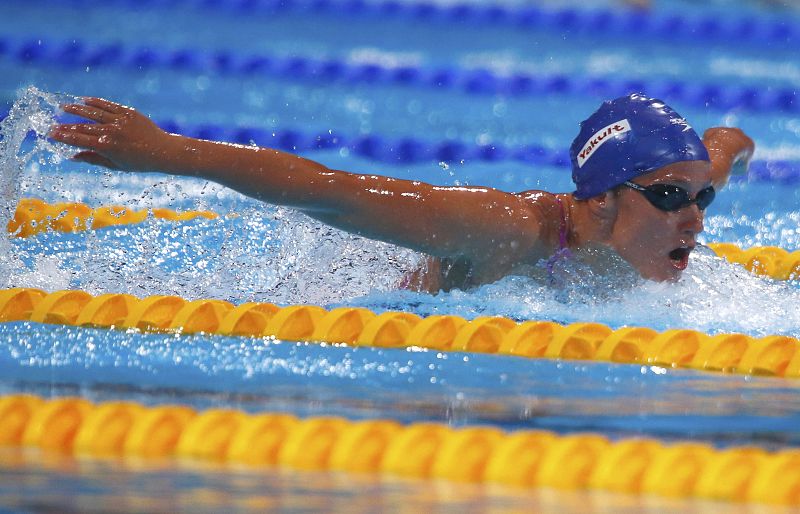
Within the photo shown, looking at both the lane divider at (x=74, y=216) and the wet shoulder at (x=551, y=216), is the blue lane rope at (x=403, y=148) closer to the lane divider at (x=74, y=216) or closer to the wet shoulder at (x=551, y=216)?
the lane divider at (x=74, y=216)

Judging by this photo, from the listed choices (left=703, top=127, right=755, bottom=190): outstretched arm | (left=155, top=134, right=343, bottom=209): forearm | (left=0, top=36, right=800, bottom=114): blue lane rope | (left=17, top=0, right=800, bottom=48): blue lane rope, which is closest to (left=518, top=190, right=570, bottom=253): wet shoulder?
(left=155, top=134, right=343, bottom=209): forearm

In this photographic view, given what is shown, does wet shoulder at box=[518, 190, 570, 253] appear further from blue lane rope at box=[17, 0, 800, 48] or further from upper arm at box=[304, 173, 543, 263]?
blue lane rope at box=[17, 0, 800, 48]

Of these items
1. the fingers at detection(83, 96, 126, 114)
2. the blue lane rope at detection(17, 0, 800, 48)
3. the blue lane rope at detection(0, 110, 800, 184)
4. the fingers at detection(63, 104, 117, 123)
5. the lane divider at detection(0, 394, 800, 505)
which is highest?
the blue lane rope at detection(17, 0, 800, 48)

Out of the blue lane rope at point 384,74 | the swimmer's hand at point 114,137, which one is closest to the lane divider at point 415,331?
the swimmer's hand at point 114,137

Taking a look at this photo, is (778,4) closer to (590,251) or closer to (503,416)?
(590,251)

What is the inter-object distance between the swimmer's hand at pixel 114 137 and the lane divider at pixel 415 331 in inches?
17.5

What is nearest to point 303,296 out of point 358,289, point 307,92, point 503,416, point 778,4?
point 358,289

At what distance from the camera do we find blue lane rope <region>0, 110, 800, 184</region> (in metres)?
5.64

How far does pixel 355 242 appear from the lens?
140 inches

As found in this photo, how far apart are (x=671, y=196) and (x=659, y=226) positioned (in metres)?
0.08

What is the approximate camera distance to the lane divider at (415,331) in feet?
9.32

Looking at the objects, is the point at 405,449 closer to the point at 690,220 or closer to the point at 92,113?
A: the point at 92,113

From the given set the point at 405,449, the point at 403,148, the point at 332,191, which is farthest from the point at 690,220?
the point at 403,148

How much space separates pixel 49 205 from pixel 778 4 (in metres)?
7.22
